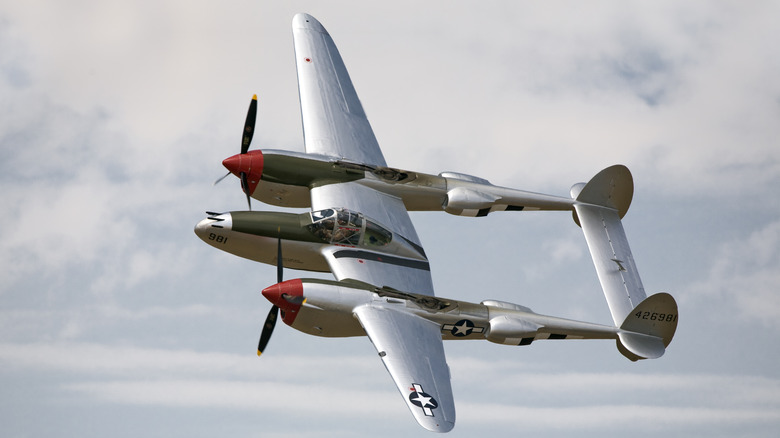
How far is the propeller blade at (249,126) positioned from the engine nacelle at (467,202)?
21.2 feet

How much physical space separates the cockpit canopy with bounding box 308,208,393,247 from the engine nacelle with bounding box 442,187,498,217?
3.89 m

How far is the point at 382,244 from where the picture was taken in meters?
33.2

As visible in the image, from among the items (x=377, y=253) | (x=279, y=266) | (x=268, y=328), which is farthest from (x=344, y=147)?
(x=268, y=328)

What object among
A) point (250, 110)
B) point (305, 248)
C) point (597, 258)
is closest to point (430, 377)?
point (305, 248)

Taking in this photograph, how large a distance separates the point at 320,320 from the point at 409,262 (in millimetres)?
4142

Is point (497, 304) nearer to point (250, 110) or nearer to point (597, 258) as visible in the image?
point (597, 258)

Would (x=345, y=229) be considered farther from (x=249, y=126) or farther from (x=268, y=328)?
(x=249, y=126)

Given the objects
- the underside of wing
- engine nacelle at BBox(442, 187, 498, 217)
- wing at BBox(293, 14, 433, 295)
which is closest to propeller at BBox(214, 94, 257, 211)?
wing at BBox(293, 14, 433, 295)

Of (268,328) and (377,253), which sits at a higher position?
(377,253)

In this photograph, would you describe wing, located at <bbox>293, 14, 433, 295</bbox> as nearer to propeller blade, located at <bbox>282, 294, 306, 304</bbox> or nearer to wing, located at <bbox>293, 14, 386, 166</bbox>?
wing, located at <bbox>293, 14, 386, 166</bbox>

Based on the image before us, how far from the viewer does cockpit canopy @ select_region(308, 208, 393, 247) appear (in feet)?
108

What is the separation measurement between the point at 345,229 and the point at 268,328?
4.59m

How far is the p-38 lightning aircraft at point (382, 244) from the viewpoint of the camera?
29641 millimetres

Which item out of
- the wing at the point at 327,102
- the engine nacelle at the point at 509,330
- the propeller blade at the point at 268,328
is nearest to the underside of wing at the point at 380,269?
the engine nacelle at the point at 509,330
